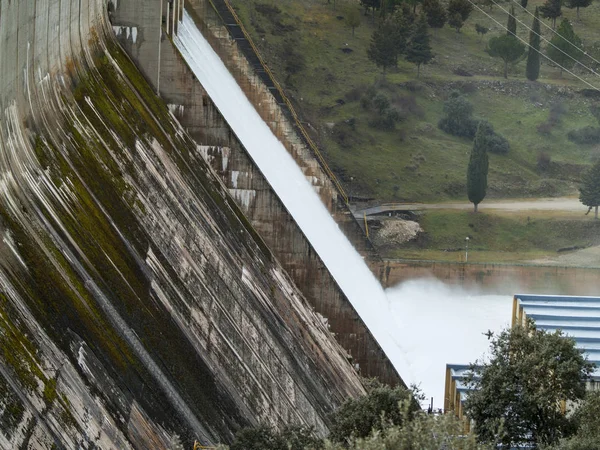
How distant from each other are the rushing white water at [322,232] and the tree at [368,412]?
1200 cm

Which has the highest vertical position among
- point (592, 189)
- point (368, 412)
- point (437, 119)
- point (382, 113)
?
point (368, 412)

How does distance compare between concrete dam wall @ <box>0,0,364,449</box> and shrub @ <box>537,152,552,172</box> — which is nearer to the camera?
Result: concrete dam wall @ <box>0,0,364,449</box>

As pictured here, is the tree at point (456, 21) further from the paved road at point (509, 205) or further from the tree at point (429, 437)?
the tree at point (429, 437)

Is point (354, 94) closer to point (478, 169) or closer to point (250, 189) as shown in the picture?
point (478, 169)

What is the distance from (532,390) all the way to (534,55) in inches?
2198

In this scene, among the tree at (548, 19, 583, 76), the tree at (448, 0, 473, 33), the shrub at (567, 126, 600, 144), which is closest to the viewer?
the shrub at (567, 126, 600, 144)

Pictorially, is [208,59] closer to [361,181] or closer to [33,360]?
[33,360]

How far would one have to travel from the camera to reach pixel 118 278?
18281 millimetres

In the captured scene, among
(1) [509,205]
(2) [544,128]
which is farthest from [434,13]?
(1) [509,205]

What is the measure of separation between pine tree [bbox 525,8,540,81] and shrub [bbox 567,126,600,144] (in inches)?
187

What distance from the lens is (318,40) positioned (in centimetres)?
7056

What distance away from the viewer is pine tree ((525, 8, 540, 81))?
71.3 metres

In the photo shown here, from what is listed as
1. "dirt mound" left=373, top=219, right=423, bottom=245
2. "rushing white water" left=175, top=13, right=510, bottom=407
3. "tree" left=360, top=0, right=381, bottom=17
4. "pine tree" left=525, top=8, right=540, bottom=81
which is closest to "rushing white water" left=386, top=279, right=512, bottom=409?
"rushing white water" left=175, top=13, right=510, bottom=407

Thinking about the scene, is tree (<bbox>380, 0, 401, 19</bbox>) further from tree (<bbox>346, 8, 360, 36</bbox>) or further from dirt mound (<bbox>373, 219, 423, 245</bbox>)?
dirt mound (<bbox>373, 219, 423, 245</bbox>)
